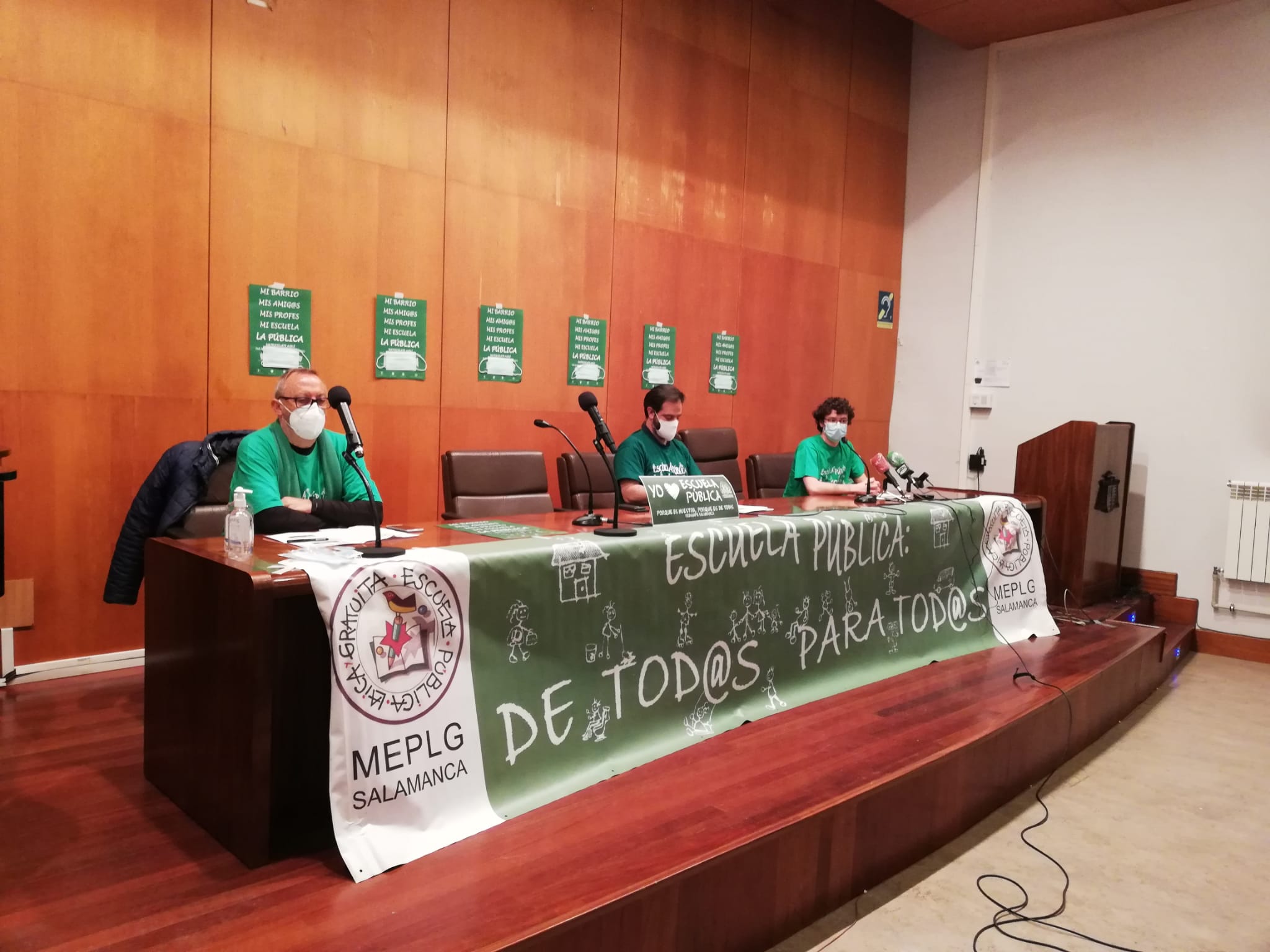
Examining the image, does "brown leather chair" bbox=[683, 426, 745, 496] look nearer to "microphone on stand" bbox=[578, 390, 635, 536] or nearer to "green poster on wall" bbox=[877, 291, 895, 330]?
"microphone on stand" bbox=[578, 390, 635, 536]

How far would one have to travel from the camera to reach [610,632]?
2.29 meters

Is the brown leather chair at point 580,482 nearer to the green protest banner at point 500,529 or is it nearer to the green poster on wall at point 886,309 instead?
the green protest banner at point 500,529

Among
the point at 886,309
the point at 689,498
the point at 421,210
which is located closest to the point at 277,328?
the point at 421,210

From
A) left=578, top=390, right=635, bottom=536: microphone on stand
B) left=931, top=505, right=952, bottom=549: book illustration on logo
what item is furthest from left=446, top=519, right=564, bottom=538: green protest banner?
left=931, top=505, right=952, bottom=549: book illustration on logo

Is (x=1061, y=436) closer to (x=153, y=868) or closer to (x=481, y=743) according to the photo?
(x=481, y=743)

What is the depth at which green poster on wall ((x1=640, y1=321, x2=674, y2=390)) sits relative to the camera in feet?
16.6

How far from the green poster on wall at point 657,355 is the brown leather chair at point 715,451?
675 millimetres

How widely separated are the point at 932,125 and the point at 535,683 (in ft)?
18.4

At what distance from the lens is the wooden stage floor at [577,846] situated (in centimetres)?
158

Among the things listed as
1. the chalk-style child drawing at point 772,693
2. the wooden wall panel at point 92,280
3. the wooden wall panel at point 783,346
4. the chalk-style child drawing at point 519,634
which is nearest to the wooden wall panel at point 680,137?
the wooden wall panel at point 783,346

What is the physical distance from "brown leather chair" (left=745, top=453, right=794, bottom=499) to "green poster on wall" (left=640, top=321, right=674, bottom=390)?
2.86 feet

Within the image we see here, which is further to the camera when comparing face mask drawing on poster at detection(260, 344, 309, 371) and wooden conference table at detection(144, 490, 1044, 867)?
face mask drawing on poster at detection(260, 344, 309, 371)

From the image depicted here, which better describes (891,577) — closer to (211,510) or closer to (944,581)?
(944,581)

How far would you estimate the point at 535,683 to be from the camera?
2111 mm
